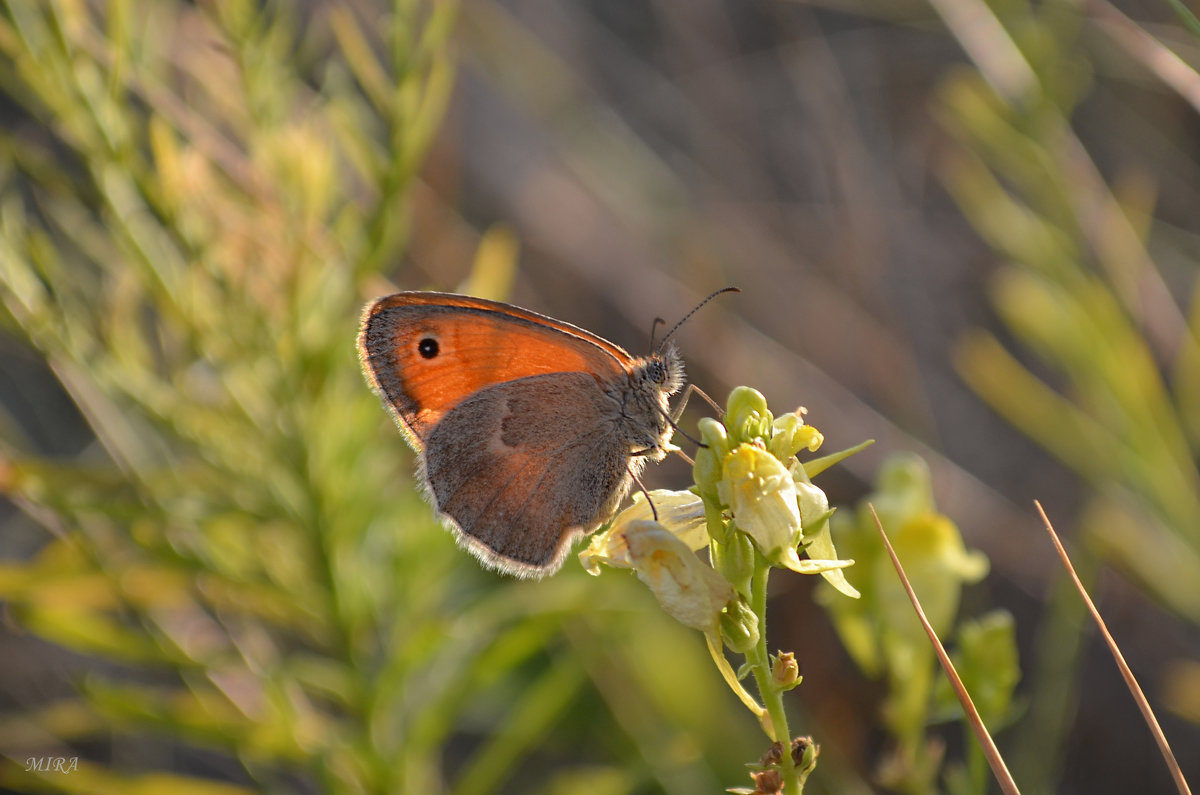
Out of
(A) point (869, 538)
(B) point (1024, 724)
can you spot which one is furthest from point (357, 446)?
Answer: (B) point (1024, 724)

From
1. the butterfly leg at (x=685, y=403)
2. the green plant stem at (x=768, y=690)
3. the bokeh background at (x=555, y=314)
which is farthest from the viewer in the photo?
the bokeh background at (x=555, y=314)

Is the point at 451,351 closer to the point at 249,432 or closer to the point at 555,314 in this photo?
the point at 249,432

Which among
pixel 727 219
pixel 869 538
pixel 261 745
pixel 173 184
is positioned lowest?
pixel 261 745

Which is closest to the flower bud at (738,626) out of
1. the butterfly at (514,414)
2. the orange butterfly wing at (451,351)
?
Result: the butterfly at (514,414)

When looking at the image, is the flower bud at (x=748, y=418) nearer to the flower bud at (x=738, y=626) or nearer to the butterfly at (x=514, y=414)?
the flower bud at (x=738, y=626)

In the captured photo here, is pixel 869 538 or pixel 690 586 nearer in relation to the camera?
pixel 690 586

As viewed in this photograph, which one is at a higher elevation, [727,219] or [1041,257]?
[1041,257]

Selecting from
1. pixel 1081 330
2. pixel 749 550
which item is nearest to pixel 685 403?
pixel 749 550

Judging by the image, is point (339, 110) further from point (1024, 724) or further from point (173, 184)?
point (1024, 724)
